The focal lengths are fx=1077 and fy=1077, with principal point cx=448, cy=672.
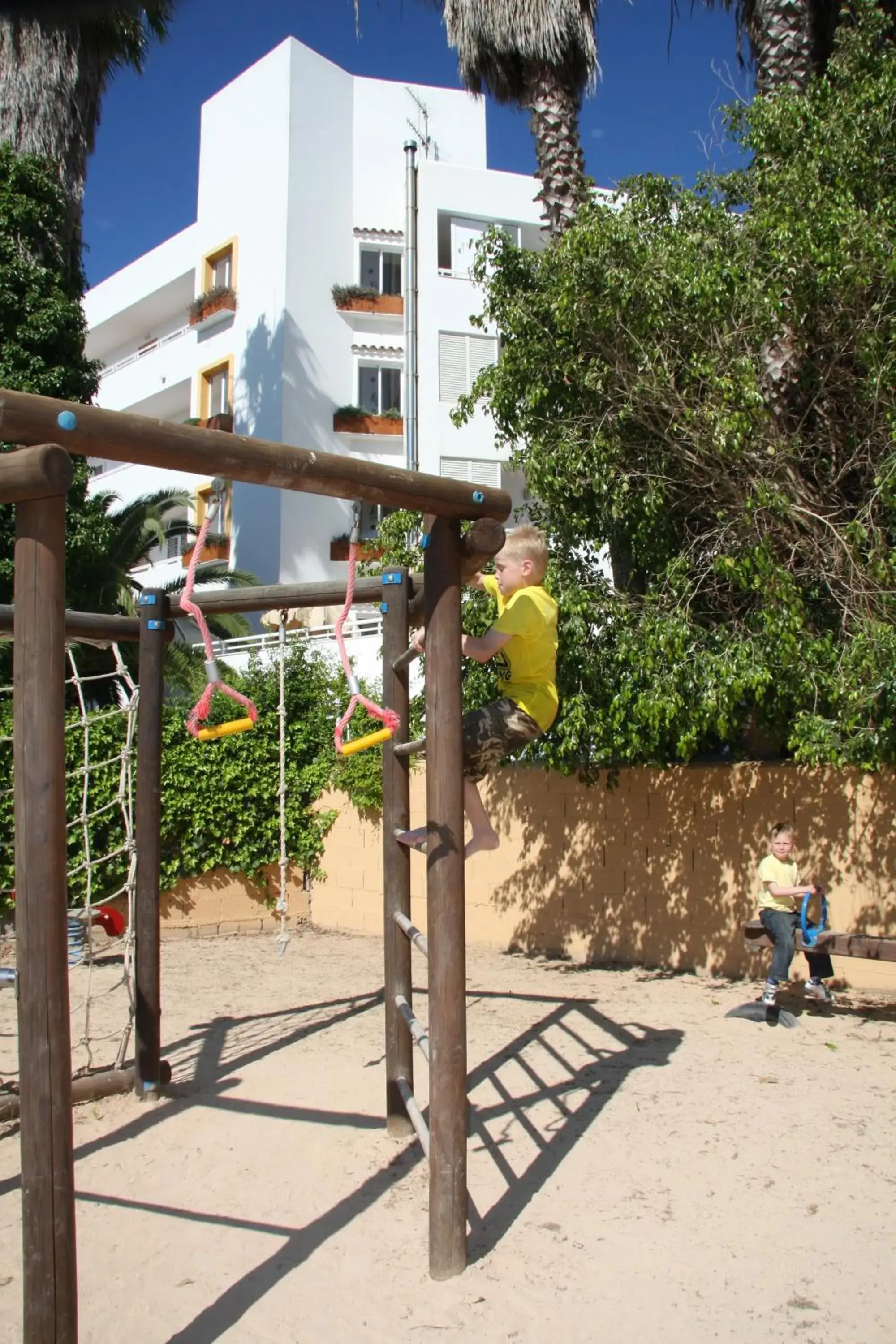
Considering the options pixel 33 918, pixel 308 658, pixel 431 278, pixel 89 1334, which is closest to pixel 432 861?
pixel 33 918

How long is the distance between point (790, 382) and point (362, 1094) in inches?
221

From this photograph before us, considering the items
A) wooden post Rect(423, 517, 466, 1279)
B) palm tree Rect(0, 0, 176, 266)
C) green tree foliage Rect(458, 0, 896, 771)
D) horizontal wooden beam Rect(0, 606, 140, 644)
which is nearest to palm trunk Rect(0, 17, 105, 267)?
palm tree Rect(0, 0, 176, 266)

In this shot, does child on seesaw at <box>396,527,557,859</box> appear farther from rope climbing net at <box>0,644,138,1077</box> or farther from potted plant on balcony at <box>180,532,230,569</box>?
potted plant on balcony at <box>180,532,230,569</box>

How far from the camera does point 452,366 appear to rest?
21.7 meters

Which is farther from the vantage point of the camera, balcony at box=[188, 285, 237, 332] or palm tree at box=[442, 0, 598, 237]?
balcony at box=[188, 285, 237, 332]

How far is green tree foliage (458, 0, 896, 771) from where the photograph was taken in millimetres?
6777

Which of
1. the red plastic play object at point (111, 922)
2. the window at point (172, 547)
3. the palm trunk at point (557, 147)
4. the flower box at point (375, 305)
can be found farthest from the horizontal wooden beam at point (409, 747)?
the flower box at point (375, 305)

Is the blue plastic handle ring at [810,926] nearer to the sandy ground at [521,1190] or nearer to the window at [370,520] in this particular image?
the sandy ground at [521,1190]

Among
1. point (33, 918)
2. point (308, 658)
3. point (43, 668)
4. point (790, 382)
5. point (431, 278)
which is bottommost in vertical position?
point (33, 918)

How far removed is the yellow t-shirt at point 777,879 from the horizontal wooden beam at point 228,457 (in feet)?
12.9

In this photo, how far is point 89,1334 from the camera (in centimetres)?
311

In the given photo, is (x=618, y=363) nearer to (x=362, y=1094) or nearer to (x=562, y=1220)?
(x=362, y=1094)

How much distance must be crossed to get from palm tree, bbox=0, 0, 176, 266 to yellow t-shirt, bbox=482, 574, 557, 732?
11.7 meters

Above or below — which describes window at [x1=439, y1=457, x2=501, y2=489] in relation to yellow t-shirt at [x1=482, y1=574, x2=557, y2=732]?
above
